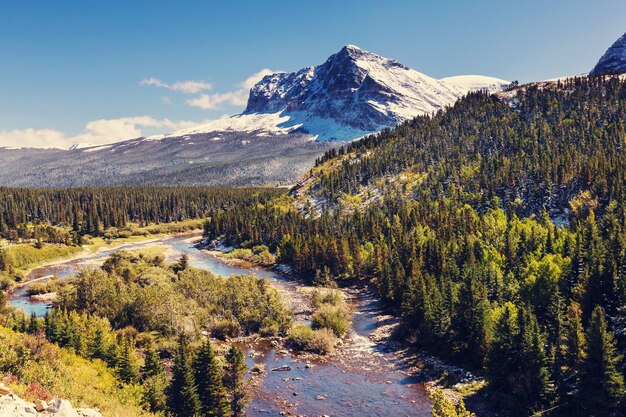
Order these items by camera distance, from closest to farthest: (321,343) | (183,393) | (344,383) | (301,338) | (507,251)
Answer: (183,393), (344,383), (321,343), (301,338), (507,251)

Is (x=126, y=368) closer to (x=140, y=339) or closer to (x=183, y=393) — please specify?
(x=183, y=393)

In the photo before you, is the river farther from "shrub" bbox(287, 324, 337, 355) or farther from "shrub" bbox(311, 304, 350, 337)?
"shrub" bbox(287, 324, 337, 355)

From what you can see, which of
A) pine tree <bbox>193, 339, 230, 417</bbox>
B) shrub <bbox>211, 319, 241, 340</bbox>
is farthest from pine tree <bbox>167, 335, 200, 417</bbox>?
shrub <bbox>211, 319, 241, 340</bbox>

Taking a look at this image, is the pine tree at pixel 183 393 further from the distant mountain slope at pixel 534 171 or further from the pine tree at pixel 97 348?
the distant mountain slope at pixel 534 171

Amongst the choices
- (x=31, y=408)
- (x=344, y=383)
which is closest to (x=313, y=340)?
(x=344, y=383)

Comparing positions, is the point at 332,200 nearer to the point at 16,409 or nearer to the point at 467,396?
the point at 467,396
